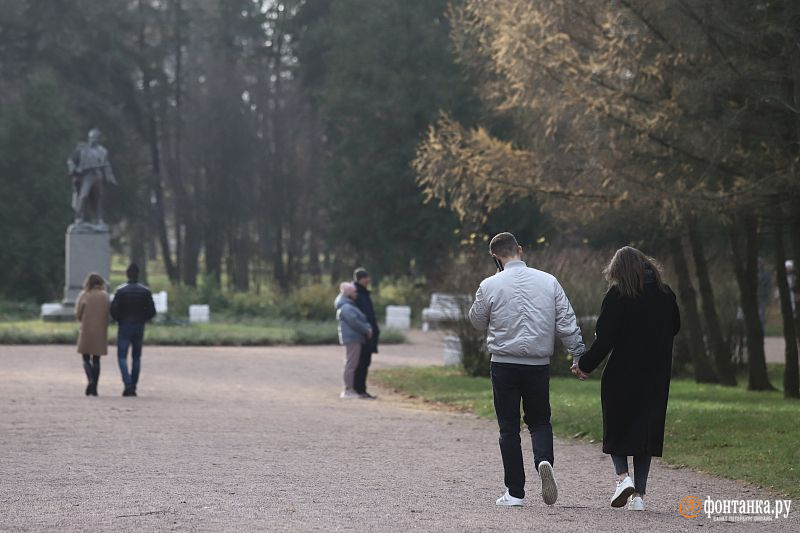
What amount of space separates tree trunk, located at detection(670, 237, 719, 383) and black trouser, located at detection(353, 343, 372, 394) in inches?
216

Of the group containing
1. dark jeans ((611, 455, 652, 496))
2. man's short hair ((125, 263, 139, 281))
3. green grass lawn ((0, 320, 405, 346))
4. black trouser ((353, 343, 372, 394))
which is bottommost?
dark jeans ((611, 455, 652, 496))

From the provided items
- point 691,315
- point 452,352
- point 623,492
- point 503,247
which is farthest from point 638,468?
point 452,352

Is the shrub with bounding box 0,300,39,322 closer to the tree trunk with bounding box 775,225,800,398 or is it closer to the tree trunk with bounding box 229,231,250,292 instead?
the tree trunk with bounding box 229,231,250,292

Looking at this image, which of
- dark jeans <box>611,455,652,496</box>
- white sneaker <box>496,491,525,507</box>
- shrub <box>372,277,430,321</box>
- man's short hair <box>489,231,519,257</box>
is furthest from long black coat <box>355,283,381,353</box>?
shrub <box>372,277,430,321</box>

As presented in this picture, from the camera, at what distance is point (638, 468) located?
9406mm

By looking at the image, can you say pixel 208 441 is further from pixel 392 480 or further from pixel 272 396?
pixel 272 396

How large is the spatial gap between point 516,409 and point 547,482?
21.0 inches

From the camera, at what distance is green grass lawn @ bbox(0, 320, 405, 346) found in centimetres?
3189

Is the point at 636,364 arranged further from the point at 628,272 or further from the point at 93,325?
the point at 93,325

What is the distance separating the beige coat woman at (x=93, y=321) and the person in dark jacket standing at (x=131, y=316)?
0.28 m

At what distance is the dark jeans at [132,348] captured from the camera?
65.1 ft

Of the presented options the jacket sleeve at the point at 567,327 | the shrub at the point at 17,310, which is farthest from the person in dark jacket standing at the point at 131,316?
the shrub at the point at 17,310

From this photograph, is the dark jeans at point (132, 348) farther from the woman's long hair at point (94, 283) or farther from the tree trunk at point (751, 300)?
the tree trunk at point (751, 300)

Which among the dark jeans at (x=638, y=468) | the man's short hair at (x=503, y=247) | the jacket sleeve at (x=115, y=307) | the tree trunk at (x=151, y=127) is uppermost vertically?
the tree trunk at (x=151, y=127)
